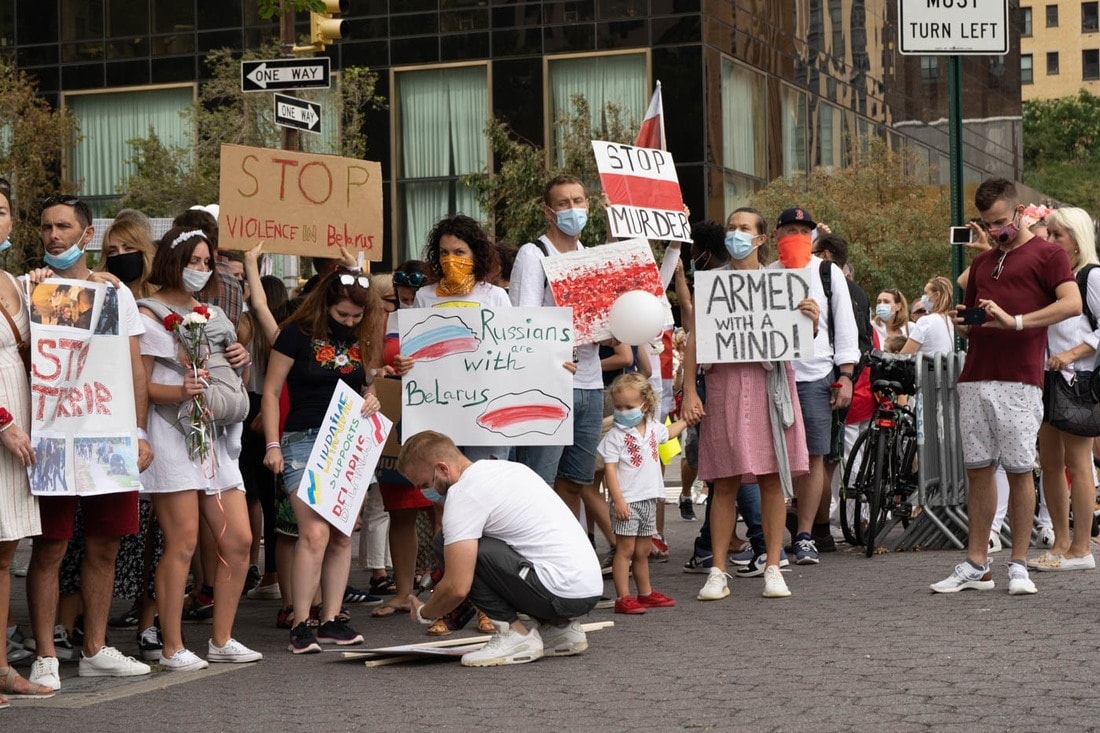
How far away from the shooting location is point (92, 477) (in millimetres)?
6836

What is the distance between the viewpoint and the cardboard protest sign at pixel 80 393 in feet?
22.0

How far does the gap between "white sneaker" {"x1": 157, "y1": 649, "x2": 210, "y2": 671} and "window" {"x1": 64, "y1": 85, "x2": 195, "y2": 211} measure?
34976 millimetres

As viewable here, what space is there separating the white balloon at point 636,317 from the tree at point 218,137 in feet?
77.8

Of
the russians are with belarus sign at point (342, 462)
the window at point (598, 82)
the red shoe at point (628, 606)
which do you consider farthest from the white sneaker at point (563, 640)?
the window at point (598, 82)

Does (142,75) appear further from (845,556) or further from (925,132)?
(845,556)

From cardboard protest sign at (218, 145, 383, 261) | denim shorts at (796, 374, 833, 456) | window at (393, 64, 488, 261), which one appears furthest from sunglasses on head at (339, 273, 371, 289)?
window at (393, 64, 488, 261)

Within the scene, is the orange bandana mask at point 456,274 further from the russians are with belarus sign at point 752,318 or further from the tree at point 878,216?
the tree at point 878,216

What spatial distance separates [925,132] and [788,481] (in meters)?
44.2

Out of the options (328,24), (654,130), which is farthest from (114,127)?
(654,130)

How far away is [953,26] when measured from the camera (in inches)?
454

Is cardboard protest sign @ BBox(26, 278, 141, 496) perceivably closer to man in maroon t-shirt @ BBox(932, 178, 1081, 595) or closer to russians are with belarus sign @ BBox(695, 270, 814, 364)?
russians are with belarus sign @ BBox(695, 270, 814, 364)

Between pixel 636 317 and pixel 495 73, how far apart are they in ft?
98.9

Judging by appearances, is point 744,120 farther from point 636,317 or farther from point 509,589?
point 509,589

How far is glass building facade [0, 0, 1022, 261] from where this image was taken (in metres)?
36.7
